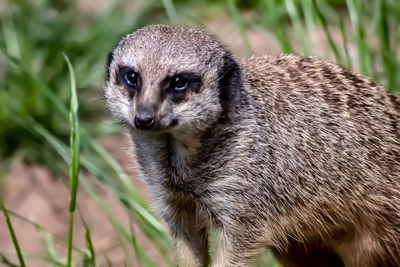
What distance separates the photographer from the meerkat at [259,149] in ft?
8.06

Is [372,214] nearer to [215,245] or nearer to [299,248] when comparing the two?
[299,248]

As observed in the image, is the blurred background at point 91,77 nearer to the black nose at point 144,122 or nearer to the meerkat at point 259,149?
the meerkat at point 259,149

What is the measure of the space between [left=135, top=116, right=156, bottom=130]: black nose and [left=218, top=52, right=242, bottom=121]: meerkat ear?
0.98ft

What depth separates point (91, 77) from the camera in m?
4.75

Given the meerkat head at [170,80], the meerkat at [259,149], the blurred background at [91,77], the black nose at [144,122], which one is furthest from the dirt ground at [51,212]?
the black nose at [144,122]

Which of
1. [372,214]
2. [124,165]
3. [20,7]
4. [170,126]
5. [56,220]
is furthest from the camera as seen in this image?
[20,7]

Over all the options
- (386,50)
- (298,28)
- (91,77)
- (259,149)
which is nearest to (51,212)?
(91,77)

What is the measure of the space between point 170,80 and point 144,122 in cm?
16

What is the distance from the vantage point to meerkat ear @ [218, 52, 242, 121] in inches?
100.0

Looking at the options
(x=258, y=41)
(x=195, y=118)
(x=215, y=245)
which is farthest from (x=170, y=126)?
(x=258, y=41)

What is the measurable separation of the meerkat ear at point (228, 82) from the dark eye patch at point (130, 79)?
0.23 metres

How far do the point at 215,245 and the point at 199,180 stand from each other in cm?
23

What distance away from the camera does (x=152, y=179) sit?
8.73 ft

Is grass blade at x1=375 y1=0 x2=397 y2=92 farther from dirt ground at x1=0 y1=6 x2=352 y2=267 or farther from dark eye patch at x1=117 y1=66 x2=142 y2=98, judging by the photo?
dark eye patch at x1=117 y1=66 x2=142 y2=98
